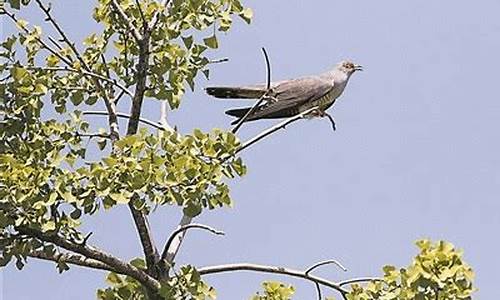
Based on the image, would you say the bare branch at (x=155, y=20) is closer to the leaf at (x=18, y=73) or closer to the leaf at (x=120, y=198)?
the leaf at (x=18, y=73)

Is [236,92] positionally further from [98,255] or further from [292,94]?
[98,255]

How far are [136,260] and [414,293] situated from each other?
37.3 inches

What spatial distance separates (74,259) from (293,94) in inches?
45.8

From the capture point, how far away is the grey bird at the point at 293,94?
393 cm

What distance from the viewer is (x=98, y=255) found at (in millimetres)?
3428

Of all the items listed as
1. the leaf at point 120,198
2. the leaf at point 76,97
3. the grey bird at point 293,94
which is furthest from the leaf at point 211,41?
the leaf at point 120,198

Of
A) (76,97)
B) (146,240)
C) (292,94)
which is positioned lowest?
(146,240)

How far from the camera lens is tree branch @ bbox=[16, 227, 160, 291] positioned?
10.8 ft

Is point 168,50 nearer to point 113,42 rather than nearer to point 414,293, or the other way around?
point 113,42

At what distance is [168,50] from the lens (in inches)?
143

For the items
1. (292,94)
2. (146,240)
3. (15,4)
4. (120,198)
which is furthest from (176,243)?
(15,4)

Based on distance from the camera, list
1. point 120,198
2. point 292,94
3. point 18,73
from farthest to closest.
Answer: point 292,94 < point 18,73 < point 120,198

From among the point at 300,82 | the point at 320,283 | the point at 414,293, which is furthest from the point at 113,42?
the point at 414,293

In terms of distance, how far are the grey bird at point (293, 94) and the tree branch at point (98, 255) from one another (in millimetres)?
681
